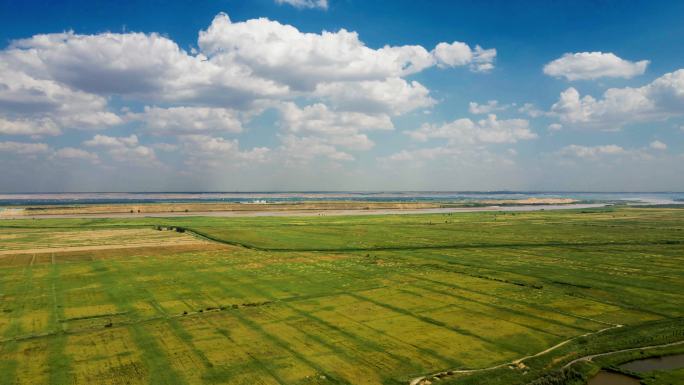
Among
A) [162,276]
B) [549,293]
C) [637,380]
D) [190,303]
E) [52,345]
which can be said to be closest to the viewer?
[637,380]

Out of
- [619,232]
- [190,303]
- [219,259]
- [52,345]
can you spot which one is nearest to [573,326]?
[190,303]

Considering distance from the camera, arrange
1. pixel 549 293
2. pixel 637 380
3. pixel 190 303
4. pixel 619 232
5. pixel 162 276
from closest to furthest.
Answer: pixel 637 380 < pixel 190 303 < pixel 549 293 < pixel 162 276 < pixel 619 232

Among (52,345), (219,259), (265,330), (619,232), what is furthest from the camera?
(619,232)

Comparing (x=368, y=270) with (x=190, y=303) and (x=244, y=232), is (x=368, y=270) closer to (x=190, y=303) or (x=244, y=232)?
(x=190, y=303)

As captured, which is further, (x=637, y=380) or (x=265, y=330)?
(x=265, y=330)

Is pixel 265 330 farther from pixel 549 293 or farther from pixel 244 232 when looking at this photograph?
pixel 244 232

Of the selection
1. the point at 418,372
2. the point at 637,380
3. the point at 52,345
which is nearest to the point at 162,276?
the point at 52,345
